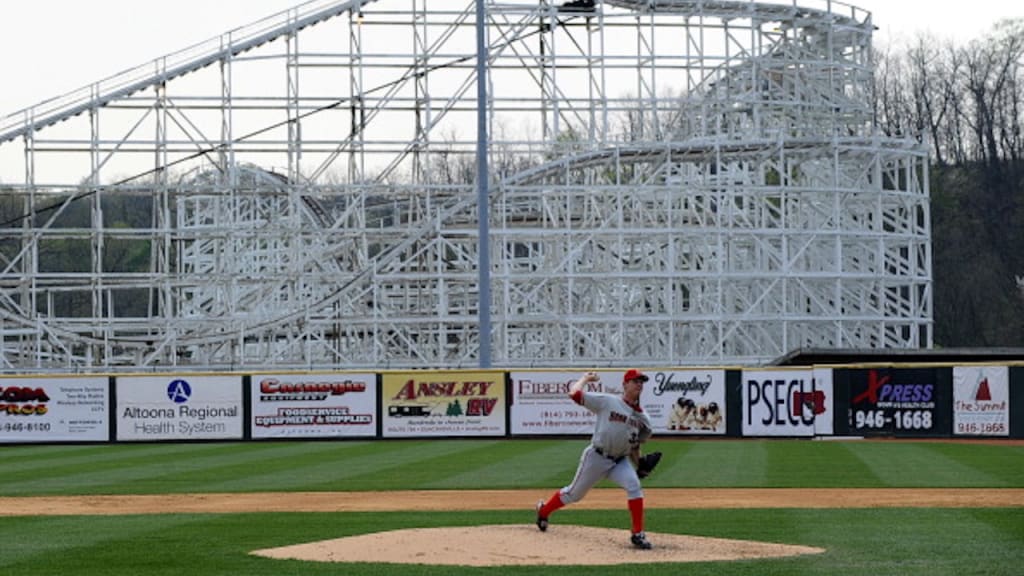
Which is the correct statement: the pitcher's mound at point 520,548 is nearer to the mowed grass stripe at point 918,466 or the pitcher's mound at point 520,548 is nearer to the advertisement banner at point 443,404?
the mowed grass stripe at point 918,466

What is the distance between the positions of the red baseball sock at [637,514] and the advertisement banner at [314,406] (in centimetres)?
1946

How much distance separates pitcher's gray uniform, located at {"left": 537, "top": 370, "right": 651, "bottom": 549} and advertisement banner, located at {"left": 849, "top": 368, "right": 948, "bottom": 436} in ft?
59.8

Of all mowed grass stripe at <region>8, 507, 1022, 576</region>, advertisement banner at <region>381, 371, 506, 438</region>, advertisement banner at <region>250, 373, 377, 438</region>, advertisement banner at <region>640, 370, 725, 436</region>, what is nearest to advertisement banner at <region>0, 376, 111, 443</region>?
advertisement banner at <region>250, 373, 377, 438</region>

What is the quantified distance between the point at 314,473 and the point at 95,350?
2671cm

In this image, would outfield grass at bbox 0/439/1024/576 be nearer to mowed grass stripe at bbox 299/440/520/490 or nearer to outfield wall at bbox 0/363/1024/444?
mowed grass stripe at bbox 299/440/520/490

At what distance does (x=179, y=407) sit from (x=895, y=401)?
1350 cm

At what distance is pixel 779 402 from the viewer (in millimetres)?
34375

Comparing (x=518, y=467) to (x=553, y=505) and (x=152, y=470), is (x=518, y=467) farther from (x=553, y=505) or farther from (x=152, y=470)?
(x=553, y=505)

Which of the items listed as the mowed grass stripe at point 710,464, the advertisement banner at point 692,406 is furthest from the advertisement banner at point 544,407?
the mowed grass stripe at point 710,464

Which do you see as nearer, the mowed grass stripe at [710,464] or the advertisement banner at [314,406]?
the mowed grass stripe at [710,464]

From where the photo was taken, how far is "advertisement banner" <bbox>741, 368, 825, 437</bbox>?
1344 inches

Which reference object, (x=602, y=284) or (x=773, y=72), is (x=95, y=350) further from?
(x=773, y=72)

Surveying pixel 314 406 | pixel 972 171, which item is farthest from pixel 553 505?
pixel 972 171

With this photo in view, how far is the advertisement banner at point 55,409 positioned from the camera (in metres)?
34.9
